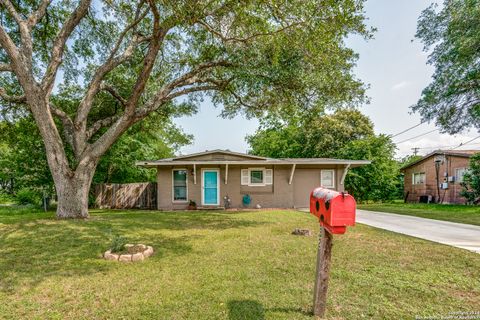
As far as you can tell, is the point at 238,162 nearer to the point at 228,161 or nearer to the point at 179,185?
the point at 228,161

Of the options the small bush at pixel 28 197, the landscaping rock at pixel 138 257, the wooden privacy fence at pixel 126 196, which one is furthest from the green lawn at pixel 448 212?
the small bush at pixel 28 197

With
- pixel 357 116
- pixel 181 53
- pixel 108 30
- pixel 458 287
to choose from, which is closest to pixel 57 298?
pixel 458 287

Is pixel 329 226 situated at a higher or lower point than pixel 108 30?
lower

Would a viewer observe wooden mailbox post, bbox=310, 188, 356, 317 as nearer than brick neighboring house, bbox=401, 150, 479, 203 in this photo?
Yes

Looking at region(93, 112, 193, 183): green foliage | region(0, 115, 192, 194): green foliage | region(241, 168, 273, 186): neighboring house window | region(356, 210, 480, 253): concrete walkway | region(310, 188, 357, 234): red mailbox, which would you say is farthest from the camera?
region(93, 112, 193, 183): green foliage

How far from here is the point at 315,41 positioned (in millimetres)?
6496

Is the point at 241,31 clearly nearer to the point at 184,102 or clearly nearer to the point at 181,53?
the point at 181,53

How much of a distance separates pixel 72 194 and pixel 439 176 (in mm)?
21207

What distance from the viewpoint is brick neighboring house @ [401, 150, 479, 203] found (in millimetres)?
16672

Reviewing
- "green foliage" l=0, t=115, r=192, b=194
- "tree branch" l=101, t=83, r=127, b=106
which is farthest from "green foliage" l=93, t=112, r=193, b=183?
"tree branch" l=101, t=83, r=127, b=106

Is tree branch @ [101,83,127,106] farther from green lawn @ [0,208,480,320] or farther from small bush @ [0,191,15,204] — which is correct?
small bush @ [0,191,15,204]

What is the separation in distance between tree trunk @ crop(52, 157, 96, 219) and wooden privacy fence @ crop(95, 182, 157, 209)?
569 centimetres

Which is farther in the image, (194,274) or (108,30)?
(108,30)

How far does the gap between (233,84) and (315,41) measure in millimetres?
3546
